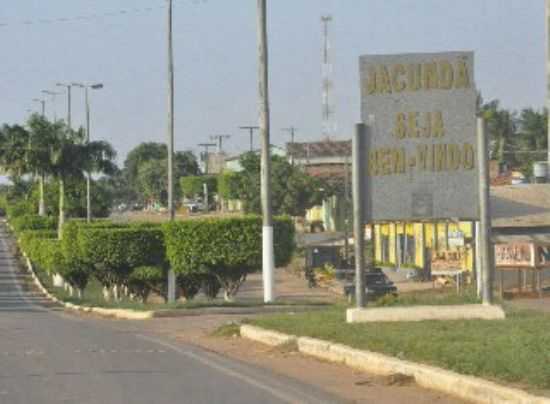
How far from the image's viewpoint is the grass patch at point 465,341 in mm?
13164

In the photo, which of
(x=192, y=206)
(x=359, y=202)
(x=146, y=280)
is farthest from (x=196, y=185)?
(x=359, y=202)

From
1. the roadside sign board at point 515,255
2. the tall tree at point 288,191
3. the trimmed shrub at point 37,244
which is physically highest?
the tall tree at point 288,191

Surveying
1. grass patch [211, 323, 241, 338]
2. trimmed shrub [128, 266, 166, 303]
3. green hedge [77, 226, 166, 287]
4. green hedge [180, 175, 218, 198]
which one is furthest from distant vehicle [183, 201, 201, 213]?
grass patch [211, 323, 241, 338]

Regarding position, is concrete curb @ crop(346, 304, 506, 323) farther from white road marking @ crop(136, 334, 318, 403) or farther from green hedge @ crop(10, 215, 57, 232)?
green hedge @ crop(10, 215, 57, 232)

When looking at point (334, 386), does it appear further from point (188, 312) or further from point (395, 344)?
point (188, 312)

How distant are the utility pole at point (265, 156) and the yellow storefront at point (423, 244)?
465 inches

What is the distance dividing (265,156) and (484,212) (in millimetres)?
16053

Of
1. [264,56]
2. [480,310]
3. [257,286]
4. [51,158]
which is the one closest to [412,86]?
[480,310]

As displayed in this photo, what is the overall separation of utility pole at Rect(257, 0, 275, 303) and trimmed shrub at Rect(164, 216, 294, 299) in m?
5.10

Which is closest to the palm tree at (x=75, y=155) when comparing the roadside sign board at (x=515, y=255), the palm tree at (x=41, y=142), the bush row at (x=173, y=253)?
the palm tree at (x=41, y=142)

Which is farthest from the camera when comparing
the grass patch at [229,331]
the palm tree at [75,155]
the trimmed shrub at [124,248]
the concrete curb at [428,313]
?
the palm tree at [75,155]

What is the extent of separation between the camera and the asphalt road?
13672 mm

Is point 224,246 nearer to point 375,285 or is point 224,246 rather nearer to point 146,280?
point 375,285

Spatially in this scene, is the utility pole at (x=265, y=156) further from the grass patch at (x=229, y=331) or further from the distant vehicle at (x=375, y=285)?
the grass patch at (x=229, y=331)
